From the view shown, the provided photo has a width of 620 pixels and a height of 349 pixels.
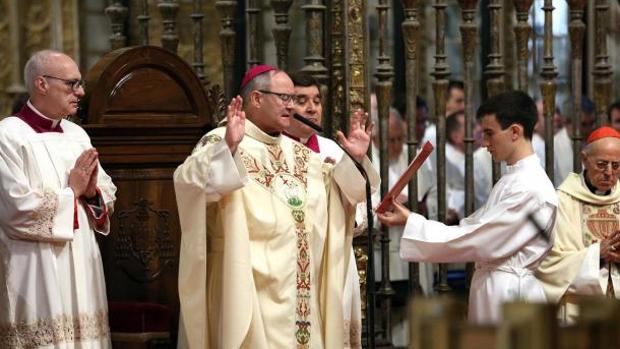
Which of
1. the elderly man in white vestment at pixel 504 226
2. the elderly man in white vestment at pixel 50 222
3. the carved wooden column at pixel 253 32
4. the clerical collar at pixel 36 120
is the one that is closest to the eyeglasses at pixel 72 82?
the elderly man in white vestment at pixel 50 222

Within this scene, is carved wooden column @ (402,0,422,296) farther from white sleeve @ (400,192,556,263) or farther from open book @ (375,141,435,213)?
open book @ (375,141,435,213)

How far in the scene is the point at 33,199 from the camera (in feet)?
21.7

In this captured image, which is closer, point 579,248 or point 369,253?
point 369,253

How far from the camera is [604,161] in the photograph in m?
7.48

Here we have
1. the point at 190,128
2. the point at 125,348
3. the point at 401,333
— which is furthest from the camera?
the point at 401,333

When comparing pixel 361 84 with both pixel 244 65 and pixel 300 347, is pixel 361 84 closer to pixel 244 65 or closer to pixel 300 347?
pixel 300 347

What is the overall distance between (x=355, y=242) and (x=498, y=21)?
1.59 meters

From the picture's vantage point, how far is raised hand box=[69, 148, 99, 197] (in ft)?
22.0

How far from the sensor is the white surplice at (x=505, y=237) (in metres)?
6.86

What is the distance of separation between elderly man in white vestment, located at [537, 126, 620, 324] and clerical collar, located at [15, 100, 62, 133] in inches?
101

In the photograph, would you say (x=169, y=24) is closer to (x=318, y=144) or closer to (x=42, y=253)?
(x=318, y=144)

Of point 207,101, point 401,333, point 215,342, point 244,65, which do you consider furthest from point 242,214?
point 244,65

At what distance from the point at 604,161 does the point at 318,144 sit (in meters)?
1.48

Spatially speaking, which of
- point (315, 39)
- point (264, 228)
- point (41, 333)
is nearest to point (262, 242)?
point (264, 228)
